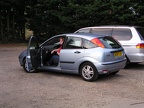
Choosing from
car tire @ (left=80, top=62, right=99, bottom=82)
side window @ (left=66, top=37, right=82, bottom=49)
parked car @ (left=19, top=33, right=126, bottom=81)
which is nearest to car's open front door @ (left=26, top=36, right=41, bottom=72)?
parked car @ (left=19, top=33, right=126, bottom=81)

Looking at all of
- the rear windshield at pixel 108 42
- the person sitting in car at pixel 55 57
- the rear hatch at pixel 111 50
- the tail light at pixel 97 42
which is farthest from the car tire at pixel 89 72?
the person sitting in car at pixel 55 57

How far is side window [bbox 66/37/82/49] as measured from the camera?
902cm

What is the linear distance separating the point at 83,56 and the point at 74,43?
68 centimetres

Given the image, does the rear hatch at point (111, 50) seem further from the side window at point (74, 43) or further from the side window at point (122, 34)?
the side window at point (122, 34)

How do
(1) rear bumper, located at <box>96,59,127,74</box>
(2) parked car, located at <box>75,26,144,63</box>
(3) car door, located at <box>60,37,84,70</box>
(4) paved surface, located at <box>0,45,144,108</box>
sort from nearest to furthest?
(4) paved surface, located at <box>0,45,144,108</box> < (1) rear bumper, located at <box>96,59,127,74</box> < (3) car door, located at <box>60,37,84,70</box> < (2) parked car, located at <box>75,26,144,63</box>

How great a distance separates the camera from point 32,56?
31.1ft

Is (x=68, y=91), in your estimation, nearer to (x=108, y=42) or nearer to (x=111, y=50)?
(x=111, y=50)

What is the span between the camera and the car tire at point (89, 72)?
8.53 metres

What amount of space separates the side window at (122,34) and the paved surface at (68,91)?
158 cm

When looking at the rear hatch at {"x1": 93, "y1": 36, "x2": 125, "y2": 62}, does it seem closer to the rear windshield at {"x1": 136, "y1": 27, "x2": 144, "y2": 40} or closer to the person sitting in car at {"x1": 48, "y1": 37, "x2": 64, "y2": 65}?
the person sitting in car at {"x1": 48, "y1": 37, "x2": 64, "y2": 65}

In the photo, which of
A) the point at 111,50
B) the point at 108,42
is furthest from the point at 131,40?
the point at 111,50

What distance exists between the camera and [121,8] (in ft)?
60.6

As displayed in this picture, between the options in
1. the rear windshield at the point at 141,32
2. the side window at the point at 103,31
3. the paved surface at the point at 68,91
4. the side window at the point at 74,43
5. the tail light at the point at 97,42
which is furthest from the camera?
the side window at the point at 103,31

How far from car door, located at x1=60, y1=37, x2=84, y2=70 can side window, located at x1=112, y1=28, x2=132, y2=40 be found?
2.58 meters
